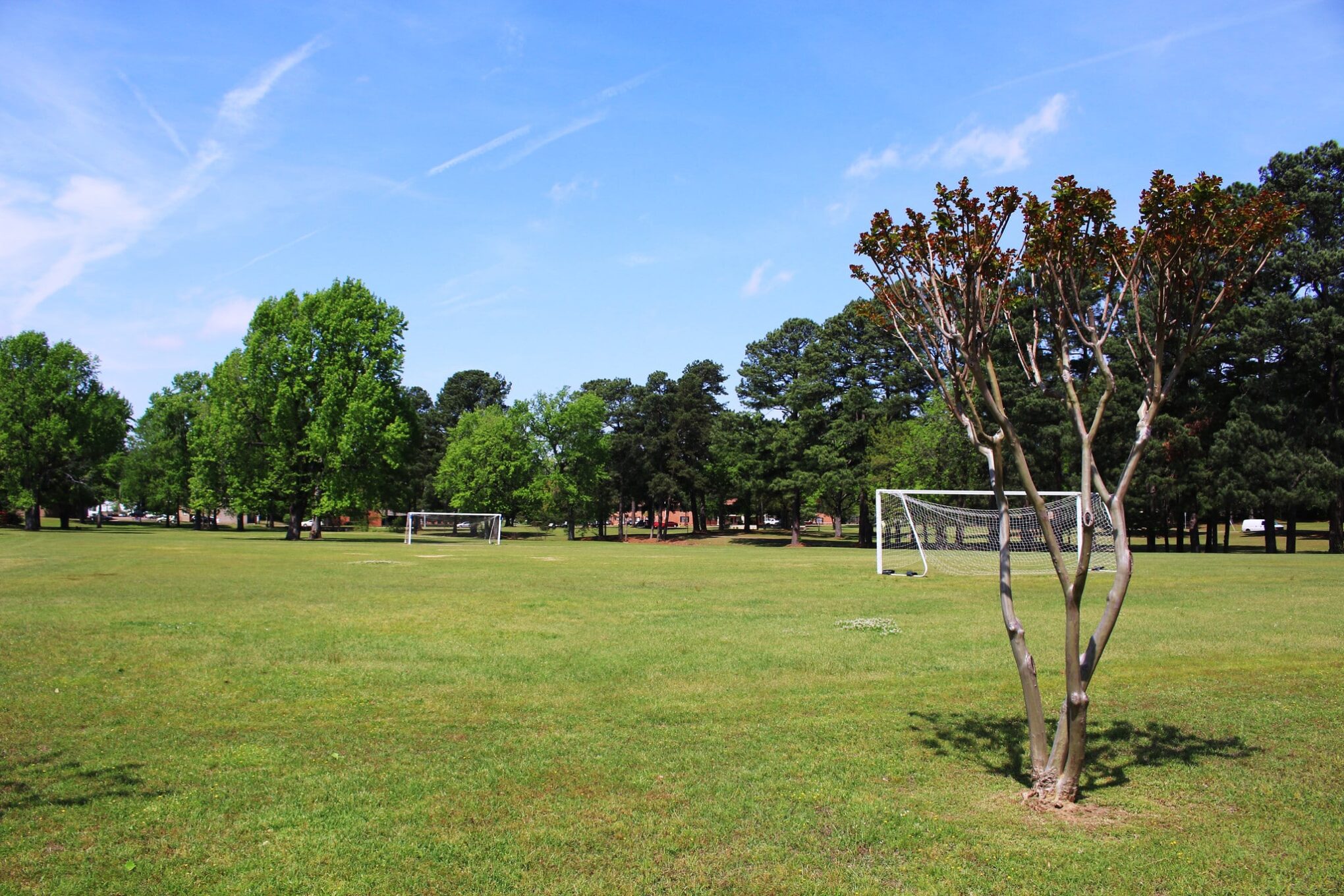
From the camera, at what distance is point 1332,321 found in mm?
41156

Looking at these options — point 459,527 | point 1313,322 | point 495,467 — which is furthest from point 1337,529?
point 459,527

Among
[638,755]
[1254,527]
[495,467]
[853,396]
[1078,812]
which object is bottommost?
[1254,527]

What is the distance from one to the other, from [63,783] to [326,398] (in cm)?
5083

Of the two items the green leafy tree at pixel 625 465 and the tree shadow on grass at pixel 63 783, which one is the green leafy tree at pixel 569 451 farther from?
the tree shadow on grass at pixel 63 783

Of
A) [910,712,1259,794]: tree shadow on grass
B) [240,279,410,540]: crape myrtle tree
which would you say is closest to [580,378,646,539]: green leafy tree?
[240,279,410,540]: crape myrtle tree

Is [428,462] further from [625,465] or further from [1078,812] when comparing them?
[1078,812]

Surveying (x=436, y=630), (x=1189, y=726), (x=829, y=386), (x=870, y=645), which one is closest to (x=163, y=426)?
(x=829, y=386)

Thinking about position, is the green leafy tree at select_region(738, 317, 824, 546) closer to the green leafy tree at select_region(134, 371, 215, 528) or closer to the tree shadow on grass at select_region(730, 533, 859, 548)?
the tree shadow on grass at select_region(730, 533, 859, 548)

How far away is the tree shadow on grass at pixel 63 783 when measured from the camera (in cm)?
621

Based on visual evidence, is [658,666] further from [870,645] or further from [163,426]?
[163,426]

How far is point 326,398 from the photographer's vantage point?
54.1 metres

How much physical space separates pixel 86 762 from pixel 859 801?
6.31 metres

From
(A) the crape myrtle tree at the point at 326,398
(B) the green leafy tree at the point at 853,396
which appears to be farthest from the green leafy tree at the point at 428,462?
(B) the green leafy tree at the point at 853,396

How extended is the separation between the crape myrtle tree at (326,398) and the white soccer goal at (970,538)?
32197 mm
